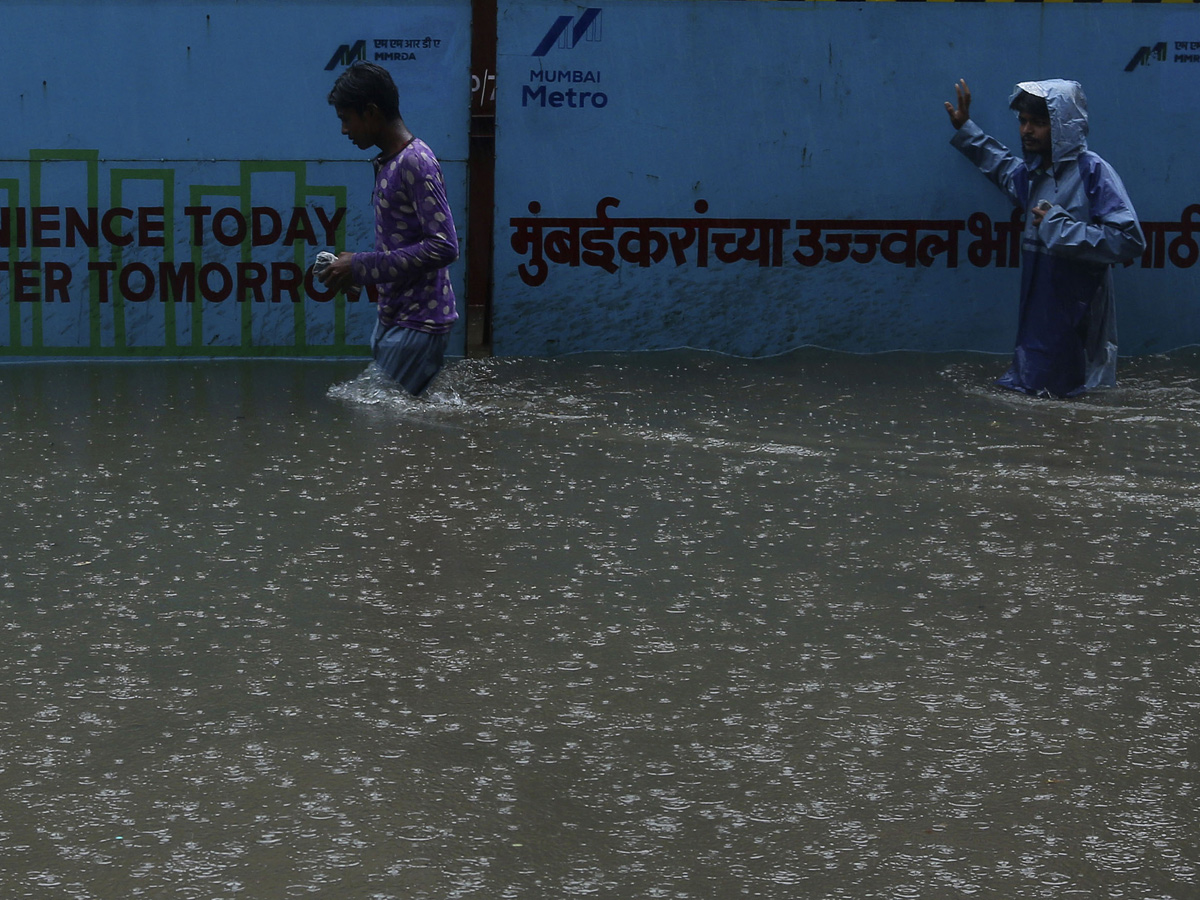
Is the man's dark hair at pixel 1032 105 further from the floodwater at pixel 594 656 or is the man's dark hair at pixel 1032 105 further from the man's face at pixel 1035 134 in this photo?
the floodwater at pixel 594 656

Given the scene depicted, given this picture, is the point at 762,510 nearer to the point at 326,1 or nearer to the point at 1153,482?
the point at 1153,482

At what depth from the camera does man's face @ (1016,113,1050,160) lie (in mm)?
7285

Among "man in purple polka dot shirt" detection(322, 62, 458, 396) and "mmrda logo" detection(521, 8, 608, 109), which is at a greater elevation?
"mmrda logo" detection(521, 8, 608, 109)

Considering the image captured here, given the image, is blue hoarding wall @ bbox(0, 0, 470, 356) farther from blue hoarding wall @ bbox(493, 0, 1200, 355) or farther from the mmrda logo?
blue hoarding wall @ bbox(493, 0, 1200, 355)

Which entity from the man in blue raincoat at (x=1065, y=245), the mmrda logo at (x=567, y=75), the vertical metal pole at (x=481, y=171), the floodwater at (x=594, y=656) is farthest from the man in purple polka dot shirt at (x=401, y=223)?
the man in blue raincoat at (x=1065, y=245)

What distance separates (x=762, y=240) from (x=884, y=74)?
3.36 feet

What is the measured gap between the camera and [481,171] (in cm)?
814

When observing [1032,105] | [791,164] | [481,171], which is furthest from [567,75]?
[1032,105]

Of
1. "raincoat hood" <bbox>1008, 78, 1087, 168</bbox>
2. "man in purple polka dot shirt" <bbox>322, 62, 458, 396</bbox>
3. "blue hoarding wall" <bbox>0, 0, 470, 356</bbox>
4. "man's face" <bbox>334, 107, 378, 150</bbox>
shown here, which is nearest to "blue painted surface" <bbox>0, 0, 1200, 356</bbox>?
"blue hoarding wall" <bbox>0, 0, 470, 356</bbox>

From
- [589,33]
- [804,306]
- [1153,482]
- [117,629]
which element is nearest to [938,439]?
[1153,482]

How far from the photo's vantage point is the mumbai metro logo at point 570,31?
811cm

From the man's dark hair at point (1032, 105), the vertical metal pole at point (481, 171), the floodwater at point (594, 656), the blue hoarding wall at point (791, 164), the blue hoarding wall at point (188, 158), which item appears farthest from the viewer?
the blue hoarding wall at point (791, 164)

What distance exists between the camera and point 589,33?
26.7 feet

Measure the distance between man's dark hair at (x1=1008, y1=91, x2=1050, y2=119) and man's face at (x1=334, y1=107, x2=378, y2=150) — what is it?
2918 millimetres
